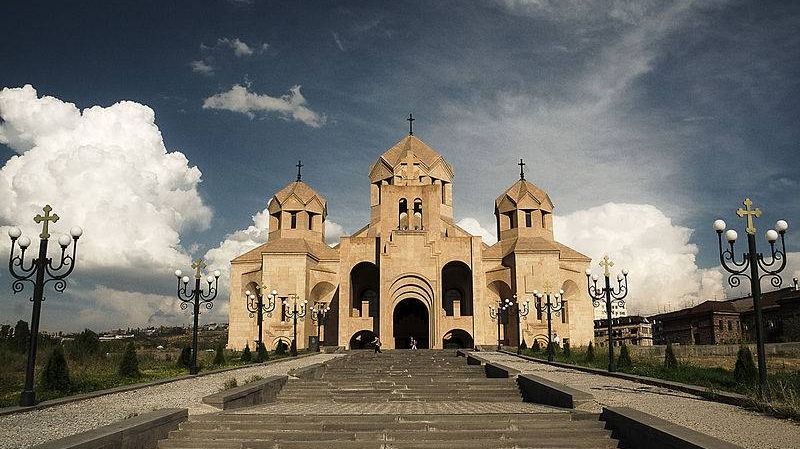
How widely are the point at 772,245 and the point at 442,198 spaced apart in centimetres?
3076

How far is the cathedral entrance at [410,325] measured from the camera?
39688 mm

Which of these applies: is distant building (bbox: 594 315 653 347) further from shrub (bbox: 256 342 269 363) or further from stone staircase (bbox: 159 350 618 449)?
stone staircase (bbox: 159 350 618 449)

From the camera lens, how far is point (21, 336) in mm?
28344

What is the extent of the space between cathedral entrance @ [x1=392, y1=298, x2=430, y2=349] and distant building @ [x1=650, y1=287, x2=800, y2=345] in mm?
20455

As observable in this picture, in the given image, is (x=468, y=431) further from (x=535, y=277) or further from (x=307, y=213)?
(x=307, y=213)

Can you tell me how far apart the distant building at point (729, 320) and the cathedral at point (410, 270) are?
16.2 m

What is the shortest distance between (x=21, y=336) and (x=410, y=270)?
19600 mm

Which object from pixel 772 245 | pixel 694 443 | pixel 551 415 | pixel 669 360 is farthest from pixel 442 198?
pixel 694 443

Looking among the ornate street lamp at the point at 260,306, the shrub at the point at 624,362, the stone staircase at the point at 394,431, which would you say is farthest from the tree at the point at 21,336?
the shrub at the point at 624,362

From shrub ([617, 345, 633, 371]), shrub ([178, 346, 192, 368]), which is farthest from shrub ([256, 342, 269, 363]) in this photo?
shrub ([617, 345, 633, 371])

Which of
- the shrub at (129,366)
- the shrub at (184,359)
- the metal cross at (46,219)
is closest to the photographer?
the metal cross at (46,219)

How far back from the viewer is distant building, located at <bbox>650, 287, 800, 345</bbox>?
43.1 m

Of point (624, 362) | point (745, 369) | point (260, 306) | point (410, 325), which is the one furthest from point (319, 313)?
point (745, 369)

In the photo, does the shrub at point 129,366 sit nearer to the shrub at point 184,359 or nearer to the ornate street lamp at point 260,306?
the shrub at point 184,359
